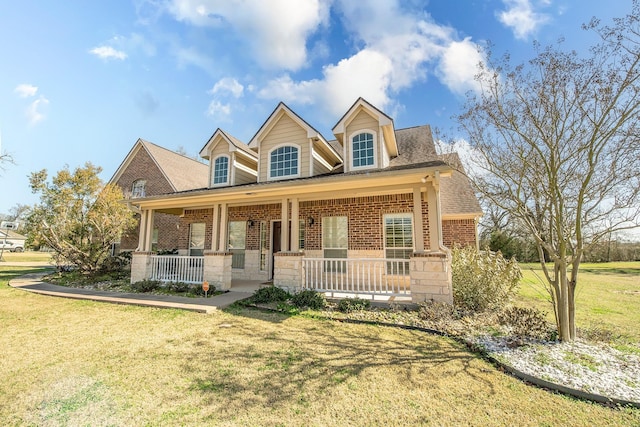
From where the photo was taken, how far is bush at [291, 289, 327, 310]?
699 centimetres

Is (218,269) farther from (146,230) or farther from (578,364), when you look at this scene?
(578,364)

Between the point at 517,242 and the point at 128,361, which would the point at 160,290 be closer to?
the point at 128,361

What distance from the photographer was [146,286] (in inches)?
370

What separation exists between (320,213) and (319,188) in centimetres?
263

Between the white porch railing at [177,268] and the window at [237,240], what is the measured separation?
197 centimetres

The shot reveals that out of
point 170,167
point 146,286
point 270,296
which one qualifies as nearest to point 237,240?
point 146,286

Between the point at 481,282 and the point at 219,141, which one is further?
the point at 219,141

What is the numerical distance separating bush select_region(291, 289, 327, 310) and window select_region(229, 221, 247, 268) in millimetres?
4979

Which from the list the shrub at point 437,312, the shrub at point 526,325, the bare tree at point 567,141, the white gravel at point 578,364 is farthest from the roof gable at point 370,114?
the white gravel at point 578,364

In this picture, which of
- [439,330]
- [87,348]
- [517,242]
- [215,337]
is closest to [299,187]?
[215,337]

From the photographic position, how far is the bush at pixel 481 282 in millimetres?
6660

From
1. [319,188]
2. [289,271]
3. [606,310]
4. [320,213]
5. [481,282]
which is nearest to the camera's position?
[481,282]

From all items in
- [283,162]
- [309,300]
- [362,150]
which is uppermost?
[362,150]

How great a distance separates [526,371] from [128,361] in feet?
18.4
